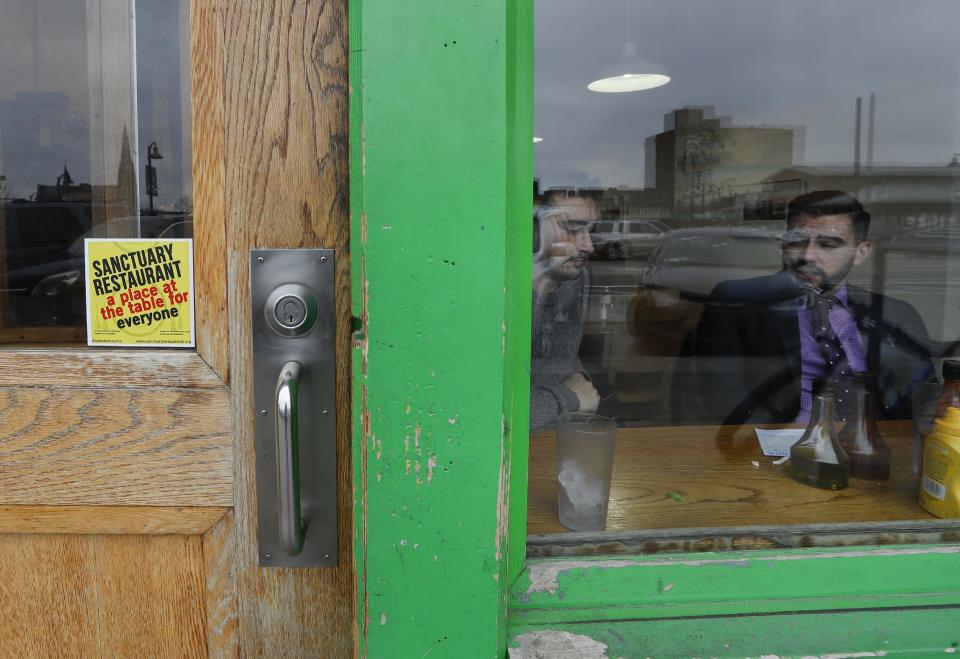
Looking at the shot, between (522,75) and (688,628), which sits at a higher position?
(522,75)

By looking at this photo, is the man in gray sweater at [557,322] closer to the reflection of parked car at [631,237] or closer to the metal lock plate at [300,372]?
the metal lock plate at [300,372]

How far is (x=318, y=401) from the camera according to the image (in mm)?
803

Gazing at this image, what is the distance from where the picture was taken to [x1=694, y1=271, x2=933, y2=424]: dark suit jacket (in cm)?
190

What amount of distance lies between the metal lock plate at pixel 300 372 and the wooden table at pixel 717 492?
9.4 inches

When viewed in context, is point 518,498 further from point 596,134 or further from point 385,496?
point 596,134

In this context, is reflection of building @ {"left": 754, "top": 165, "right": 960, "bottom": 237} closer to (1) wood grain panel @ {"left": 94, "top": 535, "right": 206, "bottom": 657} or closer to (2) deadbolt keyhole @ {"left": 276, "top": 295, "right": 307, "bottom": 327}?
(2) deadbolt keyhole @ {"left": 276, "top": 295, "right": 307, "bottom": 327}

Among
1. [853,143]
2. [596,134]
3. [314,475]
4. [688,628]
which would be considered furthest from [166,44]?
[853,143]

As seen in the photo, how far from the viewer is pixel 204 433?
813mm

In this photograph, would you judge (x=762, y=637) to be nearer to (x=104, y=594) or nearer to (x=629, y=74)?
(x=104, y=594)

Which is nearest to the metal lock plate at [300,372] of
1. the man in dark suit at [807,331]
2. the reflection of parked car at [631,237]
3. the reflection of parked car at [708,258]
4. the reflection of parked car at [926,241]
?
the man in dark suit at [807,331]

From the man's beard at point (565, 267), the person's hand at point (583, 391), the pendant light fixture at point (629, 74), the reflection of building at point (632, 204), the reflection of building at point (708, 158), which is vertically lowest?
the person's hand at point (583, 391)

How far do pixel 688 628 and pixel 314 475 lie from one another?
0.44 metres

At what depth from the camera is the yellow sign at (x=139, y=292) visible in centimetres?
80

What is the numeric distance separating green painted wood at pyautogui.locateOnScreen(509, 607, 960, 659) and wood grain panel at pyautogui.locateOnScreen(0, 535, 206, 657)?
1.25ft
